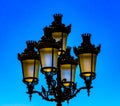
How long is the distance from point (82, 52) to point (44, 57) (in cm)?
92

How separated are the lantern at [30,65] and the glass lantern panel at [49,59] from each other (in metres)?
0.26

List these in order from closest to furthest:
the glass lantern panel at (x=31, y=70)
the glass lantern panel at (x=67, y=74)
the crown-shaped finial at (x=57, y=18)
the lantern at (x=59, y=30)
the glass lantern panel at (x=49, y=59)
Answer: the glass lantern panel at (x=49, y=59)
the glass lantern panel at (x=31, y=70)
the glass lantern panel at (x=67, y=74)
the lantern at (x=59, y=30)
the crown-shaped finial at (x=57, y=18)

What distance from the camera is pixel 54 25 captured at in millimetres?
14172

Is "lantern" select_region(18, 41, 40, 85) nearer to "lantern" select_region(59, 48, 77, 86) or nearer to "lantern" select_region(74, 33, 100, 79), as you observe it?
"lantern" select_region(59, 48, 77, 86)

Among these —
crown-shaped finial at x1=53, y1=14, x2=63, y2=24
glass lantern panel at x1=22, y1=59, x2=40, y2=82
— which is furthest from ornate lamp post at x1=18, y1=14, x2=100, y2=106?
crown-shaped finial at x1=53, y1=14, x2=63, y2=24

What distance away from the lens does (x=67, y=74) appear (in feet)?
44.0

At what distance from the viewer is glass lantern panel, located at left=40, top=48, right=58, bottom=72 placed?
1279cm

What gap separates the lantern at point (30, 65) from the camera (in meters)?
13.0

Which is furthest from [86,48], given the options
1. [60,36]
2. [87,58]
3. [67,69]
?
[60,36]

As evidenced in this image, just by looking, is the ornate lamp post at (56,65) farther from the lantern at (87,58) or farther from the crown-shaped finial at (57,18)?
the crown-shaped finial at (57,18)

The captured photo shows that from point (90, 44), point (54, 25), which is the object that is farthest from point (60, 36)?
point (90, 44)

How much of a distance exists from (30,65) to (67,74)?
0.92 m

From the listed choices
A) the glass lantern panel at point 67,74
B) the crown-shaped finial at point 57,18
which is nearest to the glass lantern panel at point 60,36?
the crown-shaped finial at point 57,18

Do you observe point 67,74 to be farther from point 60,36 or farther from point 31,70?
point 60,36
